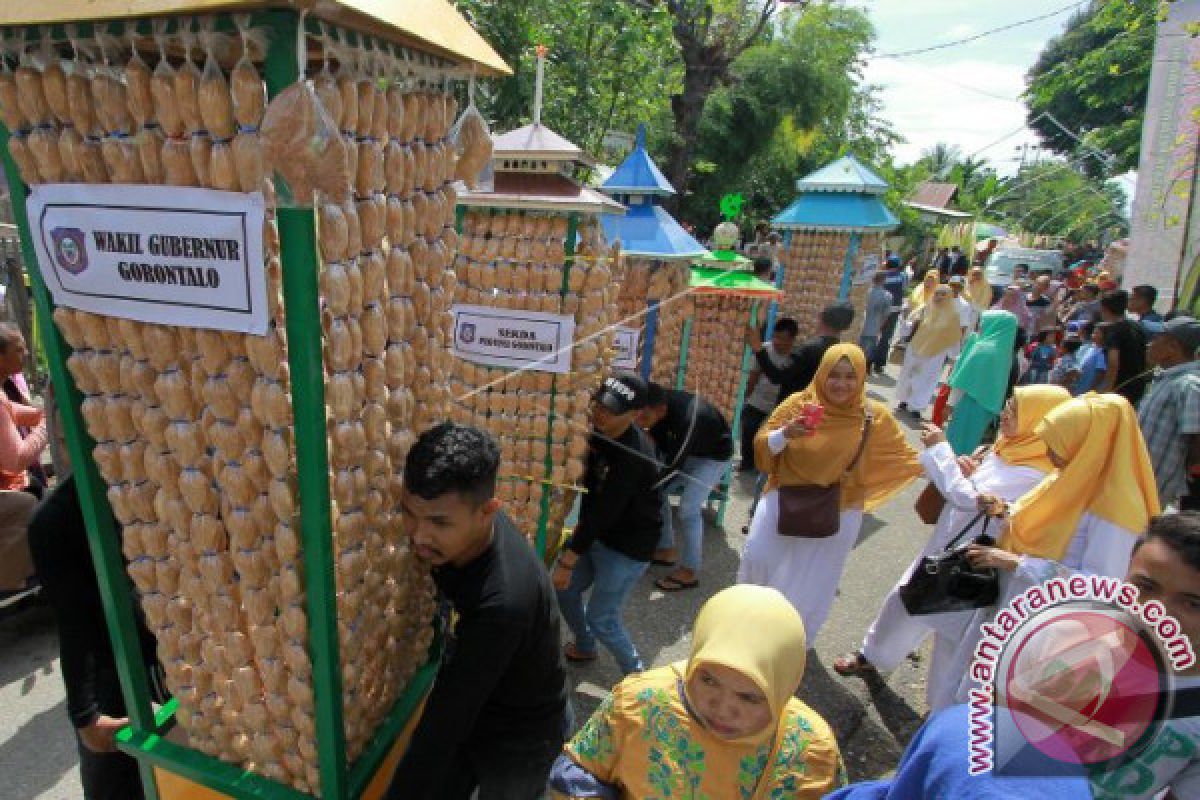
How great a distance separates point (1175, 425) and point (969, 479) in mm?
2241

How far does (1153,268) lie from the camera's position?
304 inches

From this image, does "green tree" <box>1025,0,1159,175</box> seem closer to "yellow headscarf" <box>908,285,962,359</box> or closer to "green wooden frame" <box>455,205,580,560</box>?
"yellow headscarf" <box>908,285,962,359</box>

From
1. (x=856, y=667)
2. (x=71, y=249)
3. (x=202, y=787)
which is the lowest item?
(x=856, y=667)

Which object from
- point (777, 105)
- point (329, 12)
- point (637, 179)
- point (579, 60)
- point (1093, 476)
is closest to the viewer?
point (329, 12)

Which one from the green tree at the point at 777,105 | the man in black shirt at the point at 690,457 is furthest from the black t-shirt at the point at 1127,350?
the green tree at the point at 777,105

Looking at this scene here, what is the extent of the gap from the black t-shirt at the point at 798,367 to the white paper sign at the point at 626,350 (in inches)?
58.9

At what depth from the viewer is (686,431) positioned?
411cm

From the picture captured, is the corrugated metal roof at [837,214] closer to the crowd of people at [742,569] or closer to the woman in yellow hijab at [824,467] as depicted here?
the crowd of people at [742,569]

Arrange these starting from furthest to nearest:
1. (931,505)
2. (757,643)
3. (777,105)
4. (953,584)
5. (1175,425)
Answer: (777,105) → (1175,425) → (931,505) → (953,584) → (757,643)

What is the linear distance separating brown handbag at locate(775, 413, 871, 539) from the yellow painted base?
2128mm

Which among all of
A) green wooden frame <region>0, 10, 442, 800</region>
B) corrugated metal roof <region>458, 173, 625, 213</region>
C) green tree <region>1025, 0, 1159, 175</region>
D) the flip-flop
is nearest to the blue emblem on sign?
green wooden frame <region>0, 10, 442, 800</region>

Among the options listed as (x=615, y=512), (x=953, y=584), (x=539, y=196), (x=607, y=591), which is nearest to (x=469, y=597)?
(x=615, y=512)

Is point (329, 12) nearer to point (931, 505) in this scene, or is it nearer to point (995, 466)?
point (995, 466)

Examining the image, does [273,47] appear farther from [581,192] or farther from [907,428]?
[907,428]
